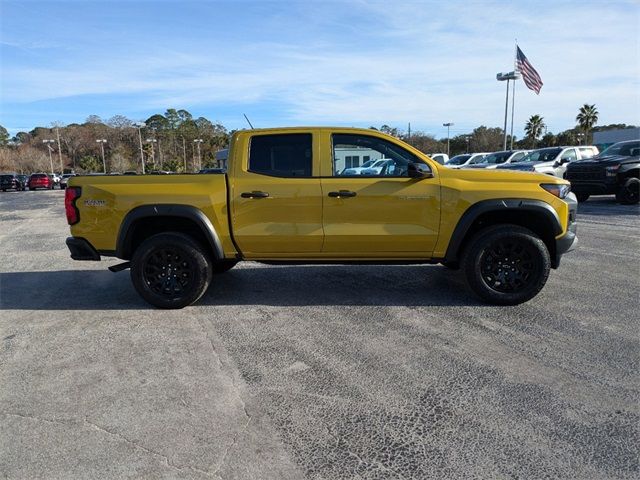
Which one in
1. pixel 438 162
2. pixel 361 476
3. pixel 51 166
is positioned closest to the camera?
pixel 361 476

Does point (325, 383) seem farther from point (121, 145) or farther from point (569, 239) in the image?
point (121, 145)

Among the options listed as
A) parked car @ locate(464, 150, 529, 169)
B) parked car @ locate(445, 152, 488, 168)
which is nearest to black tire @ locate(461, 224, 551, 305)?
parked car @ locate(464, 150, 529, 169)

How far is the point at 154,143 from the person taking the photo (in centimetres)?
9038

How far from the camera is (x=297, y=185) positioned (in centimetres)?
484

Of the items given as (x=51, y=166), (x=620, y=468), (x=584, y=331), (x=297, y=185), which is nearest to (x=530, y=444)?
(x=620, y=468)

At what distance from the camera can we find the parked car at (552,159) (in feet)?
57.0

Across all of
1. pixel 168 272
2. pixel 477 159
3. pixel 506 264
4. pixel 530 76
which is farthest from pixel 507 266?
pixel 530 76

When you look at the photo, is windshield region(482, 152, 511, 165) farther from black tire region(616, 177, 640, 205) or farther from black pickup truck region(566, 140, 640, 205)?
black tire region(616, 177, 640, 205)

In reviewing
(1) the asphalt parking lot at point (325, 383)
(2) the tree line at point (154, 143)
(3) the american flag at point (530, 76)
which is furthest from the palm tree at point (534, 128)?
(1) the asphalt parking lot at point (325, 383)

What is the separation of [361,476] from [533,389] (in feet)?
5.04

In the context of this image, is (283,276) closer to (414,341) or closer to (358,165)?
(358,165)

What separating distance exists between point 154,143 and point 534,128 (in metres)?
69.5

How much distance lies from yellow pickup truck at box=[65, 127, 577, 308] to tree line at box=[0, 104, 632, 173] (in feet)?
236

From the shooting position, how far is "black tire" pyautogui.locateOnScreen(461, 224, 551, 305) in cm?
480
